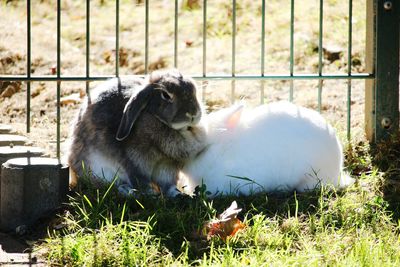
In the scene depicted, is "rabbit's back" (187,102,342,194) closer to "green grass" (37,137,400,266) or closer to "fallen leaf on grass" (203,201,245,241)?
"green grass" (37,137,400,266)

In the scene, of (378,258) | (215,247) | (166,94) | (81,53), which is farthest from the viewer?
(81,53)

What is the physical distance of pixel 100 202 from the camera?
4637mm

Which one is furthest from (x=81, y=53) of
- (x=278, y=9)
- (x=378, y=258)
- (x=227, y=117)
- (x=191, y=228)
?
(x=378, y=258)

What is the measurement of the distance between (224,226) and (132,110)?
1026 mm

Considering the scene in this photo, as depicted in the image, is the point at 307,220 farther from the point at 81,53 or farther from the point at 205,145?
the point at 81,53

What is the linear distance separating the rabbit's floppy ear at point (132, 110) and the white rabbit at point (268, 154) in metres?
0.49

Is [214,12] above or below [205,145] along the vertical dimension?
above

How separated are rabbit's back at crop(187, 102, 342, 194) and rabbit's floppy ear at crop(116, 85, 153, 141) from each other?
503 millimetres

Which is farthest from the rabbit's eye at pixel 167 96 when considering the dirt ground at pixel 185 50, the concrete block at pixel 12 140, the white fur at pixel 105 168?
the dirt ground at pixel 185 50

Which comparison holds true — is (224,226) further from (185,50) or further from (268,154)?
(185,50)

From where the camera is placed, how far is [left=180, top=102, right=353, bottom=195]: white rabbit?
16.5 feet

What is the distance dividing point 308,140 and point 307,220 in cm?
65

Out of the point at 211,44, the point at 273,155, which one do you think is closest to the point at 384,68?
the point at 273,155

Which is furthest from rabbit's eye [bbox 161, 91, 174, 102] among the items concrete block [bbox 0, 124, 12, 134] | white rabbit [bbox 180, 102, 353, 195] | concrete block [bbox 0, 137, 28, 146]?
concrete block [bbox 0, 124, 12, 134]
